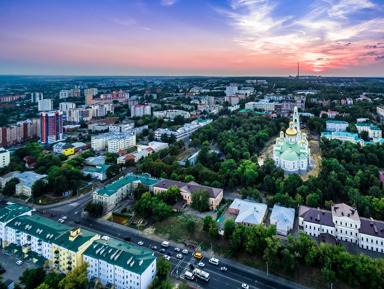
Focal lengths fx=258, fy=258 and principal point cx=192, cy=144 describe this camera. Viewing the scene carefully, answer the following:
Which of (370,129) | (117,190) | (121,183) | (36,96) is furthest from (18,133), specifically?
(370,129)

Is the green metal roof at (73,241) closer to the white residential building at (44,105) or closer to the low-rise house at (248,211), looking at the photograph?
the low-rise house at (248,211)

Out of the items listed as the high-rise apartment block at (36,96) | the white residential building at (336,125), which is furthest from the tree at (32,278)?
the high-rise apartment block at (36,96)

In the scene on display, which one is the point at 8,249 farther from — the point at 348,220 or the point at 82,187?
the point at 348,220

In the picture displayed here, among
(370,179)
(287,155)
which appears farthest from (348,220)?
(287,155)

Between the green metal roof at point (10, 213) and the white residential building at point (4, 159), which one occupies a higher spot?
the white residential building at point (4, 159)

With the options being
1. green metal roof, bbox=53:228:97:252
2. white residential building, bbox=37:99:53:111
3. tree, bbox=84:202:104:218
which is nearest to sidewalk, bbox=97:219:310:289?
tree, bbox=84:202:104:218

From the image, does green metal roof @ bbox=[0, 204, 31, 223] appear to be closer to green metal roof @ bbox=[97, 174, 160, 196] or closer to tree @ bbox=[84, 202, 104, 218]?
tree @ bbox=[84, 202, 104, 218]
